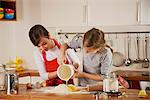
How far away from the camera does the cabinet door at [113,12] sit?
10.2ft

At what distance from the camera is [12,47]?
3.30 meters

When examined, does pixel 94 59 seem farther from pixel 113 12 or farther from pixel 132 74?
pixel 113 12

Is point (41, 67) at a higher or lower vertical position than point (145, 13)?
lower

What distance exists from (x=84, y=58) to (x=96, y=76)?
0.58 feet

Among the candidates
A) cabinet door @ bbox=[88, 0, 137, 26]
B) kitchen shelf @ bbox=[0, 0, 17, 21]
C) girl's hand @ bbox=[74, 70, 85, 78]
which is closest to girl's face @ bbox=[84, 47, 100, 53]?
girl's hand @ bbox=[74, 70, 85, 78]

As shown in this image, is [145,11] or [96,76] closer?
[96,76]

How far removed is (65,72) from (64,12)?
3.24ft

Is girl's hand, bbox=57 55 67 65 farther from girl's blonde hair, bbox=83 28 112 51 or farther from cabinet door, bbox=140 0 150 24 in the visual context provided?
cabinet door, bbox=140 0 150 24

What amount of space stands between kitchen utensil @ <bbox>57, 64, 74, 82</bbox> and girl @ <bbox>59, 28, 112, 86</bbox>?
15 centimetres

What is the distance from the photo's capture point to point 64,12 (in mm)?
3234

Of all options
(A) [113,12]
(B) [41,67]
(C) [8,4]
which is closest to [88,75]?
(B) [41,67]

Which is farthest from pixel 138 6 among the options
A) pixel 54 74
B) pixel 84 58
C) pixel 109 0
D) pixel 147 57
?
pixel 54 74

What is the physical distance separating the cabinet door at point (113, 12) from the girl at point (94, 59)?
58 cm

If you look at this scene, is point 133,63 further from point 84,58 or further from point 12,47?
point 12,47
